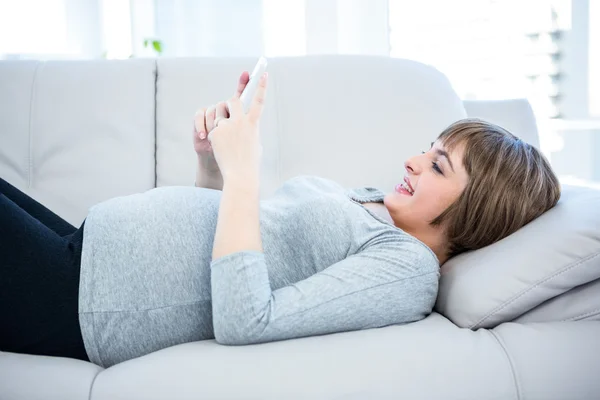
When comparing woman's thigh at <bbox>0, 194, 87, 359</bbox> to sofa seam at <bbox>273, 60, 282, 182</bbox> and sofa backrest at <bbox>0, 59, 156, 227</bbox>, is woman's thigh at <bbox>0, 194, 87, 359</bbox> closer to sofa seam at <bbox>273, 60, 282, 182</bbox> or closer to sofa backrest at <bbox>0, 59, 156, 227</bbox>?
sofa backrest at <bbox>0, 59, 156, 227</bbox>

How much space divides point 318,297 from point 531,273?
40cm

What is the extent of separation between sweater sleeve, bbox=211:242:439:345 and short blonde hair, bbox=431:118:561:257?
201mm

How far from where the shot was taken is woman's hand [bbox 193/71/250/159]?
4.04ft

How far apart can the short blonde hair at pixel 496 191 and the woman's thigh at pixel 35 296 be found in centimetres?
74

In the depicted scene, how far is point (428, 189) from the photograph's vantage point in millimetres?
Answer: 1258

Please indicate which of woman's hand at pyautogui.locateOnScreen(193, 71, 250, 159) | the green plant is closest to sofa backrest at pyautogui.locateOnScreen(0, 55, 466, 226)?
woman's hand at pyautogui.locateOnScreen(193, 71, 250, 159)

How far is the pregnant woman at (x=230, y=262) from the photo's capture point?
1.00 metres

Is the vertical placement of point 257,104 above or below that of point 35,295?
above

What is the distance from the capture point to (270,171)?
173 cm

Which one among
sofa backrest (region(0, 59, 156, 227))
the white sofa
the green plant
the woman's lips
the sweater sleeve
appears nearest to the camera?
the sweater sleeve

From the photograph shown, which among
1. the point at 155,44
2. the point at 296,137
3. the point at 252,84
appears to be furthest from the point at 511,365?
the point at 155,44

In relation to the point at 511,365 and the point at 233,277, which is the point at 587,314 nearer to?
the point at 511,365

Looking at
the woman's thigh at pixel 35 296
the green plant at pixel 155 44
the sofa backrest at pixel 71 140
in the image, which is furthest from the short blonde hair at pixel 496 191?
the green plant at pixel 155 44

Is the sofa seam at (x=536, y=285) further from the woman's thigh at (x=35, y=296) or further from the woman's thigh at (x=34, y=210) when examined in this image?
the woman's thigh at (x=34, y=210)
